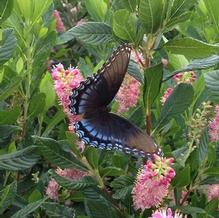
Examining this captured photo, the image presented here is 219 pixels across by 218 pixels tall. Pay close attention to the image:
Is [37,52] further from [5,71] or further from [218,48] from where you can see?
[218,48]

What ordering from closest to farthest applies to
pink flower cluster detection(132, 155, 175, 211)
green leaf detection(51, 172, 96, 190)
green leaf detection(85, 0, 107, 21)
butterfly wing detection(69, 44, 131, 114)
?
pink flower cluster detection(132, 155, 175, 211), butterfly wing detection(69, 44, 131, 114), green leaf detection(51, 172, 96, 190), green leaf detection(85, 0, 107, 21)

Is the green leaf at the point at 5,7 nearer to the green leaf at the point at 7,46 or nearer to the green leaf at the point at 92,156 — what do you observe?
the green leaf at the point at 7,46

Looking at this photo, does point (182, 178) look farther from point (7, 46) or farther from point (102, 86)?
point (7, 46)

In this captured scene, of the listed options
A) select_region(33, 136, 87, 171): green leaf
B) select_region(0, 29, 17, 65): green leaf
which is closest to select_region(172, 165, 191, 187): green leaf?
select_region(33, 136, 87, 171): green leaf

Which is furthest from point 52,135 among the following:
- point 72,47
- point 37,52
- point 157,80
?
point 72,47

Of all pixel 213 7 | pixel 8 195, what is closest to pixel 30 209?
pixel 8 195

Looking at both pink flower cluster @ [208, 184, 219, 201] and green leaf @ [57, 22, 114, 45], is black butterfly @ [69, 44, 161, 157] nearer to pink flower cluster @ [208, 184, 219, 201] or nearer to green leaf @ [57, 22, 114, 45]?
green leaf @ [57, 22, 114, 45]
